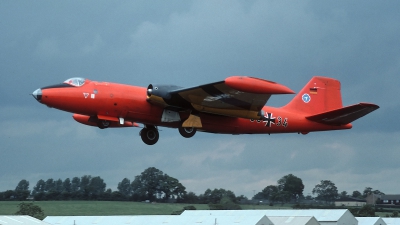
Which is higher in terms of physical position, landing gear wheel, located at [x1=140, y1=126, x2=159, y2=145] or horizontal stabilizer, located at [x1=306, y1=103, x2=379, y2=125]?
horizontal stabilizer, located at [x1=306, y1=103, x2=379, y2=125]

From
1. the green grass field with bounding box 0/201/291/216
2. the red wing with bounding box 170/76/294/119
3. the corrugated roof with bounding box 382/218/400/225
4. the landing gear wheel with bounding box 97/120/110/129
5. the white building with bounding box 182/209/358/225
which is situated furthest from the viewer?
the green grass field with bounding box 0/201/291/216

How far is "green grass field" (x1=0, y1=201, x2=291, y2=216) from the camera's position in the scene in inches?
2844

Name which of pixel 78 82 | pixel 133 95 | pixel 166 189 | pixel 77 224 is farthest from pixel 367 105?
pixel 166 189

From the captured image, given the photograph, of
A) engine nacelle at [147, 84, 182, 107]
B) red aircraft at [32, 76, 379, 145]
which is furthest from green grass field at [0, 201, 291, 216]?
engine nacelle at [147, 84, 182, 107]

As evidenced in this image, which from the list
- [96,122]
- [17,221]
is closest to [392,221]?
[17,221]

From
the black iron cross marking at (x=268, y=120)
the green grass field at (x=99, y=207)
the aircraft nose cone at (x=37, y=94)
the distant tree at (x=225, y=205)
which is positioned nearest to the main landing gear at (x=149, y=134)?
the black iron cross marking at (x=268, y=120)

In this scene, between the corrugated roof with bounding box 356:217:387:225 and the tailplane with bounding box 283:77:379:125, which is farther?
the corrugated roof with bounding box 356:217:387:225

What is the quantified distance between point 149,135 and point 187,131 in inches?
107

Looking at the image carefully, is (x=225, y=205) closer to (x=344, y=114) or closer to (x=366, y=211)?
(x=366, y=211)

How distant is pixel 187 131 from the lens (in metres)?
45.6

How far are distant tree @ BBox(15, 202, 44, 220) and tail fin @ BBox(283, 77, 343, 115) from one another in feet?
103

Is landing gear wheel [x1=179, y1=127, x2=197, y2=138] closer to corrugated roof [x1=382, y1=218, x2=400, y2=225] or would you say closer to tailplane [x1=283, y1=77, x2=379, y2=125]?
tailplane [x1=283, y1=77, x2=379, y2=125]

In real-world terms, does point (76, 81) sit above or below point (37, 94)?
above

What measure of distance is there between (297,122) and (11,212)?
36.6 meters
